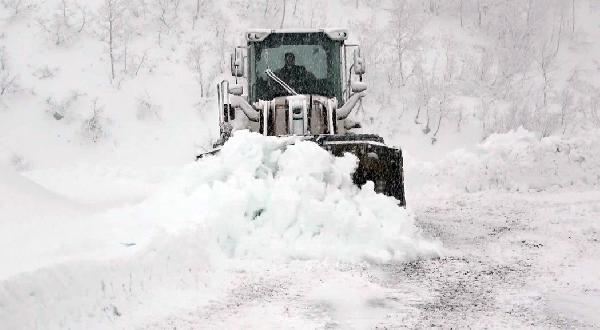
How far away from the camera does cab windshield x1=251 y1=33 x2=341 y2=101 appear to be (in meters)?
9.69

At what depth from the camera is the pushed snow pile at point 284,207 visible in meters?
5.60

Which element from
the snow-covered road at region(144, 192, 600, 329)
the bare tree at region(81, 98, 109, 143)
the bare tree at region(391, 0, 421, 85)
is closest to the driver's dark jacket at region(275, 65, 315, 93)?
the snow-covered road at region(144, 192, 600, 329)

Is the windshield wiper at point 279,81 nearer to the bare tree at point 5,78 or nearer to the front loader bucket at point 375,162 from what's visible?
the front loader bucket at point 375,162

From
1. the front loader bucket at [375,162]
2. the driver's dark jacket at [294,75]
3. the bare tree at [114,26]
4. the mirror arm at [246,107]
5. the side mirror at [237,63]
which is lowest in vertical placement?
the front loader bucket at [375,162]

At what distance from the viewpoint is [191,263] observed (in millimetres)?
4922

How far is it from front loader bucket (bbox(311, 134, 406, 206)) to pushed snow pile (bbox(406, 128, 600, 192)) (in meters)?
5.31

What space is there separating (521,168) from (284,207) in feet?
25.7

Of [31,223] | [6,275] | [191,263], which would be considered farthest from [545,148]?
[6,275]

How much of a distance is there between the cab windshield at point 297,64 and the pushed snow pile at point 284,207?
10.1ft

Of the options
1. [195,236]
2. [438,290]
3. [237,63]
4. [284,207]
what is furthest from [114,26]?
[438,290]

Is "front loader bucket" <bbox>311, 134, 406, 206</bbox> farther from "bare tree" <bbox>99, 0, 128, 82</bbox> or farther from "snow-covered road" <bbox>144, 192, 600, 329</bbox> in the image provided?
"bare tree" <bbox>99, 0, 128, 82</bbox>

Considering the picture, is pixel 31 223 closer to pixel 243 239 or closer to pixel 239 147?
pixel 243 239

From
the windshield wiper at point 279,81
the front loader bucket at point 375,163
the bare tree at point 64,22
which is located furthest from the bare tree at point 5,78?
the front loader bucket at point 375,163

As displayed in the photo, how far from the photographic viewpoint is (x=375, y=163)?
22.5 ft
